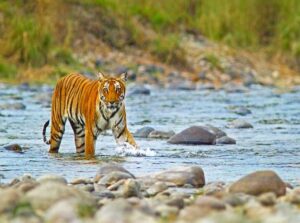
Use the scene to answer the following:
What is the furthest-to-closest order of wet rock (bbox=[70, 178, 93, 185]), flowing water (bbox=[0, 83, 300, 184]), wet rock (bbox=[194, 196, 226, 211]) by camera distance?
flowing water (bbox=[0, 83, 300, 184]), wet rock (bbox=[70, 178, 93, 185]), wet rock (bbox=[194, 196, 226, 211])

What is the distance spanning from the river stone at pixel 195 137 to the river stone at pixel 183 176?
11.7ft

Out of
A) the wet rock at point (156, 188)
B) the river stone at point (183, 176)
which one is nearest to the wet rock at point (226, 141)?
the river stone at point (183, 176)

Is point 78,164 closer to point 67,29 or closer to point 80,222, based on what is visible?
point 80,222

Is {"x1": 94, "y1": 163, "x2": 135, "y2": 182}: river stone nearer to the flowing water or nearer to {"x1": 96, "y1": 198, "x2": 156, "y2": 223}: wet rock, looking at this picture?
the flowing water

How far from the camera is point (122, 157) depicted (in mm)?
11258

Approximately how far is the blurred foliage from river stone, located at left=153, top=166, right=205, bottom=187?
1525 centimetres

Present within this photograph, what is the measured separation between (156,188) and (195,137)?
178 inches

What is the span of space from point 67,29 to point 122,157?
16350 mm

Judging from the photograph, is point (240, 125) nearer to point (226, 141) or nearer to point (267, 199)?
point (226, 141)

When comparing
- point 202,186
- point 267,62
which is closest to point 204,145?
point 202,186

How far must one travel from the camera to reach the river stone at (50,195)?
624 centimetres

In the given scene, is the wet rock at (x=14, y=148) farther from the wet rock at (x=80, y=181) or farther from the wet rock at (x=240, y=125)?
the wet rock at (x=240, y=125)

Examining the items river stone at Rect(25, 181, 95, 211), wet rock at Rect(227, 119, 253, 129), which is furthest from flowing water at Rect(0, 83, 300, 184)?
river stone at Rect(25, 181, 95, 211)

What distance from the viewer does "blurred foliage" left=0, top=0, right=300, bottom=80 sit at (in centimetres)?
2503
